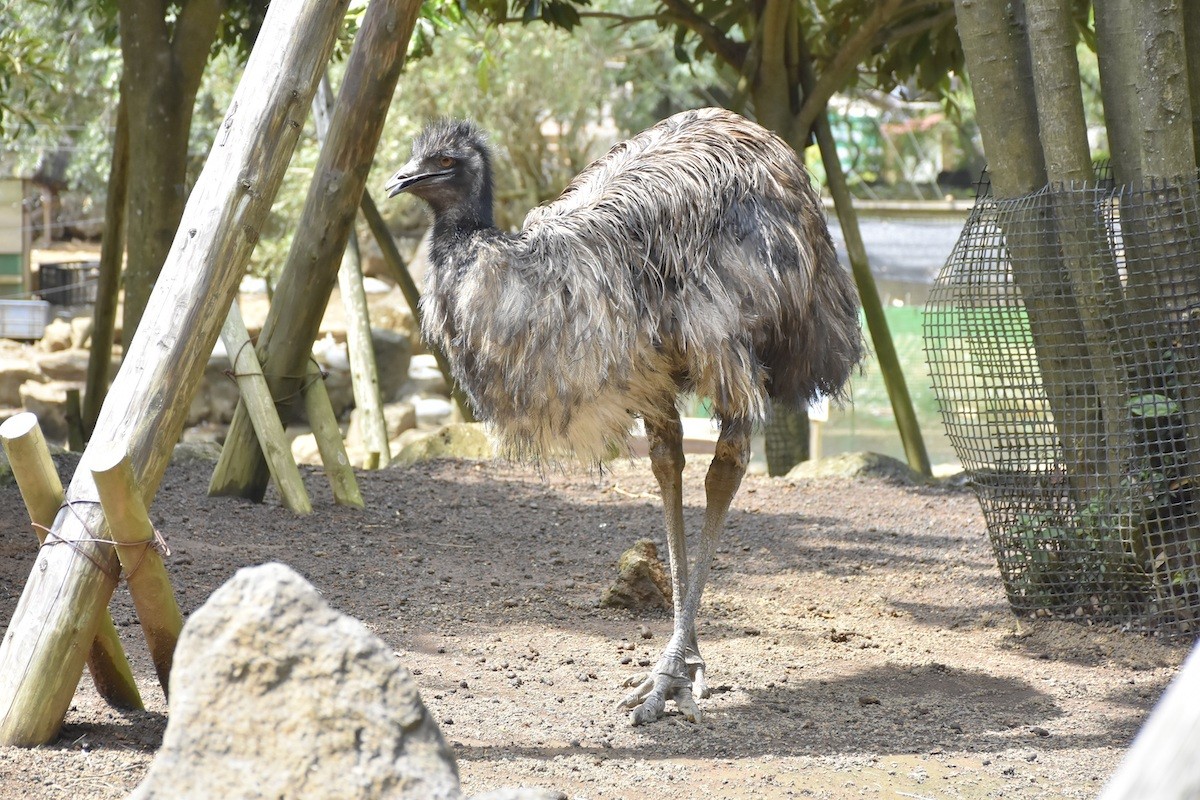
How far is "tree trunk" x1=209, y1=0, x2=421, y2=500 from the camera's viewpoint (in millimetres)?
5543

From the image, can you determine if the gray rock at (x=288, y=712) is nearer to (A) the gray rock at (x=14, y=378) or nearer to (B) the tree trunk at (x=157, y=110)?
(B) the tree trunk at (x=157, y=110)

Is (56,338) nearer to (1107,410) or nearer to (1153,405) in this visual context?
(1107,410)

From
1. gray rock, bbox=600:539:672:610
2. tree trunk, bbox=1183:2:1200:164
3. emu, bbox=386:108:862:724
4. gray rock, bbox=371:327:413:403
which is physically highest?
tree trunk, bbox=1183:2:1200:164

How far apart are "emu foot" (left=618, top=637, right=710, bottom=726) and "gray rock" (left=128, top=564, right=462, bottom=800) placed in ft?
5.46

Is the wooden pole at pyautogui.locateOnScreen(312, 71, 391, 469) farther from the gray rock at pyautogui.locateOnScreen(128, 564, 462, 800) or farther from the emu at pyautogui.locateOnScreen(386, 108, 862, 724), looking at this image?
the gray rock at pyautogui.locateOnScreen(128, 564, 462, 800)

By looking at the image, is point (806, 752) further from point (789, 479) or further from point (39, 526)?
point (789, 479)

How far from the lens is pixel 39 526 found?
135 inches

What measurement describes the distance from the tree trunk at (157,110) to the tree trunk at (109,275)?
4.83ft

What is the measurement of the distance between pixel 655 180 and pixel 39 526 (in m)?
2.12

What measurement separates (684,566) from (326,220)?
8.85 feet

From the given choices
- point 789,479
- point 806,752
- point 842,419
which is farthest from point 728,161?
point 842,419

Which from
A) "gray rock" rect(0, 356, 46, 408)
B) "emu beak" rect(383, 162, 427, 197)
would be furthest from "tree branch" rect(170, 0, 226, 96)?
"gray rock" rect(0, 356, 46, 408)

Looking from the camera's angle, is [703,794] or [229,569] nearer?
[703,794]

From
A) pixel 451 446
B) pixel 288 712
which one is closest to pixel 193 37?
pixel 451 446
